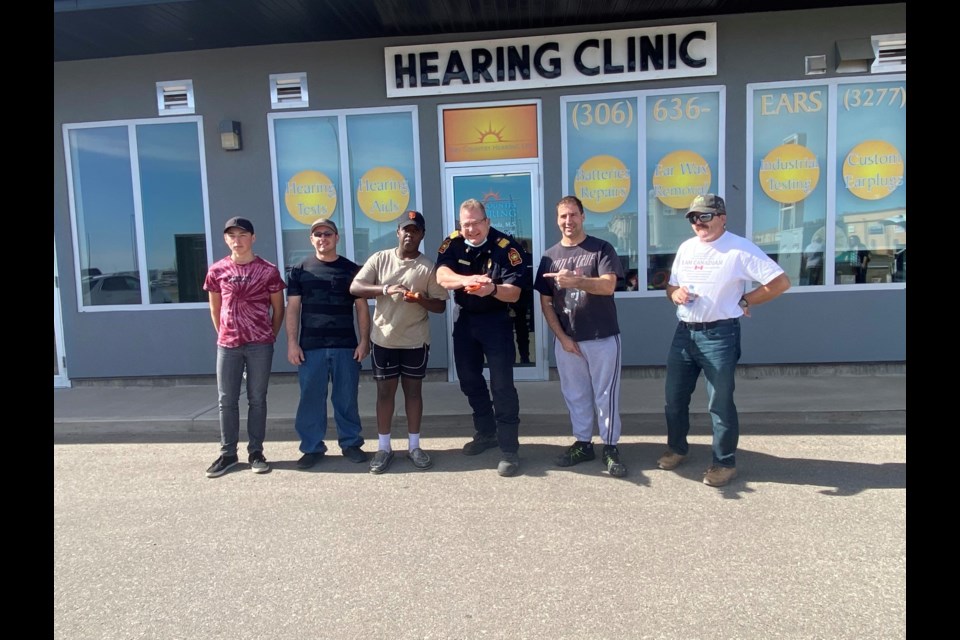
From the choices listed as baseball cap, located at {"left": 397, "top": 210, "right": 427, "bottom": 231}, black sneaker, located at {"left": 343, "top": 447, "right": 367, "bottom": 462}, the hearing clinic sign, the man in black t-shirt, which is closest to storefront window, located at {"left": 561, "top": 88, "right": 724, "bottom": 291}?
the hearing clinic sign

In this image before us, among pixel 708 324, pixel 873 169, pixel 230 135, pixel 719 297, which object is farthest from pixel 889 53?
pixel 230 135

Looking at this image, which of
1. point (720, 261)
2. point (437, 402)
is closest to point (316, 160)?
point (437, 402)

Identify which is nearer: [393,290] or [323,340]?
[393,290]

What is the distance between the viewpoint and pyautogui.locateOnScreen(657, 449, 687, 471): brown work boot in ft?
14.2

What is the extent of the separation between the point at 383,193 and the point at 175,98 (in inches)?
119

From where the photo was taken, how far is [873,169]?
7.01m

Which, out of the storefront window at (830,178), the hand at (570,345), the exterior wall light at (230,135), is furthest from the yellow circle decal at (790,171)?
the exterior wall light at (230,135)

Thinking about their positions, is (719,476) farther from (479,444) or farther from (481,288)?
(481,288)

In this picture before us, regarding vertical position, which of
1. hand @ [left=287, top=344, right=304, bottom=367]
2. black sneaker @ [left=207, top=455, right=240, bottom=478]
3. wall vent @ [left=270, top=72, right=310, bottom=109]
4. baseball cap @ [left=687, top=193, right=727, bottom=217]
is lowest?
black sneaker @ [left=207, top=455, right=240, bottom=478]

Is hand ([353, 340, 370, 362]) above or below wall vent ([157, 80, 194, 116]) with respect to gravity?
below

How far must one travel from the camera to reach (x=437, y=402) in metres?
6.31

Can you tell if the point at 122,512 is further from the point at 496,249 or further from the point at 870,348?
the point at 870,348

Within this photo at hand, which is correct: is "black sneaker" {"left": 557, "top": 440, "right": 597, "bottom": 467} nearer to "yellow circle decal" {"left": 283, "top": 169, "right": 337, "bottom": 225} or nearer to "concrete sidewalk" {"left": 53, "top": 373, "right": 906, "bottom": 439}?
"concrete sidewalk" {"left": 53, "top": 373, "right": 906, "bottom": 439}

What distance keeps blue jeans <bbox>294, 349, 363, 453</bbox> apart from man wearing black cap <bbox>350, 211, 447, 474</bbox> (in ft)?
1.00
